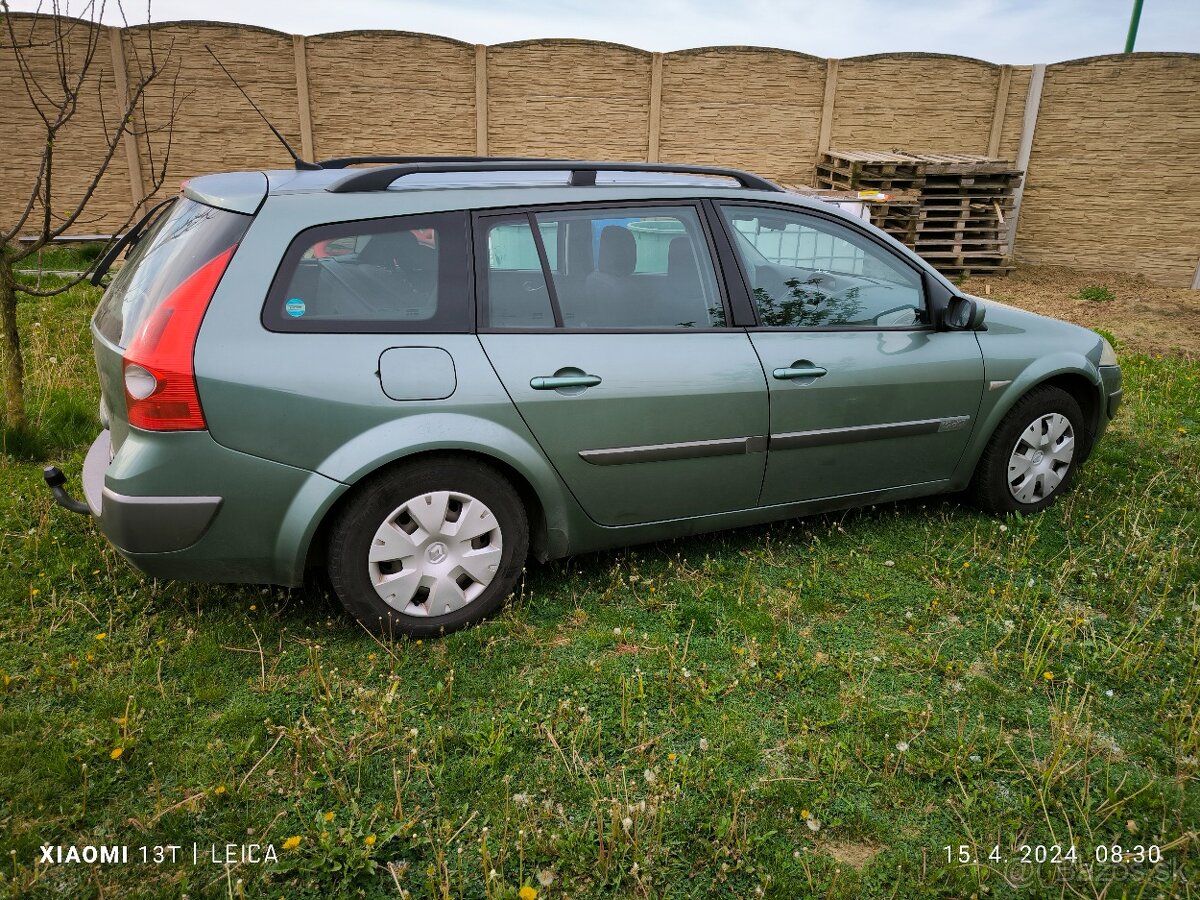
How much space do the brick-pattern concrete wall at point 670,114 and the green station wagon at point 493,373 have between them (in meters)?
7.82

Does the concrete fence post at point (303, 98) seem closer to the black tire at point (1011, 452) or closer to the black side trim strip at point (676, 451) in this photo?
the black side trim strip at point (676, 451)

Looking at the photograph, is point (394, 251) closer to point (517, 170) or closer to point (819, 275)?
point (517, 170)

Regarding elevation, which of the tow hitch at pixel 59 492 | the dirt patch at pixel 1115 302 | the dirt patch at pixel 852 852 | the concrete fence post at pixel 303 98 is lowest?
the dirt patch at pixel 852 852

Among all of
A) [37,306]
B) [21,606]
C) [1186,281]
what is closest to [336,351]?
[21,606]

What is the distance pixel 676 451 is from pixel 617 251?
84 cm

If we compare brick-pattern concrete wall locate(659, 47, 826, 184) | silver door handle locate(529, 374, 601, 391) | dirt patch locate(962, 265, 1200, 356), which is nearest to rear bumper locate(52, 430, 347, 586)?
silver door handle locate(529, 374, 601, 391)

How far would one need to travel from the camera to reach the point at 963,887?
224cm

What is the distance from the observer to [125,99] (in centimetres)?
1076

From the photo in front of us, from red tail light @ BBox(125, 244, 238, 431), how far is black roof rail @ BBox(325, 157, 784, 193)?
0.62 meters

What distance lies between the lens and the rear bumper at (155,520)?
2.81m

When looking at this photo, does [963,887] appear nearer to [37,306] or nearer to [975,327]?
[975,327]

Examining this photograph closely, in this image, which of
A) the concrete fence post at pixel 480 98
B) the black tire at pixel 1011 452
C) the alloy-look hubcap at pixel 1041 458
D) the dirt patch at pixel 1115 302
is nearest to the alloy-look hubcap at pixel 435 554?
the black tire at pixel 1011 452

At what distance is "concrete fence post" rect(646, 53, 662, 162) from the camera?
1118cm

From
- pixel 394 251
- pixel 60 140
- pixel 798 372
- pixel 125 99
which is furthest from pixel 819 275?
pixel 60 140
